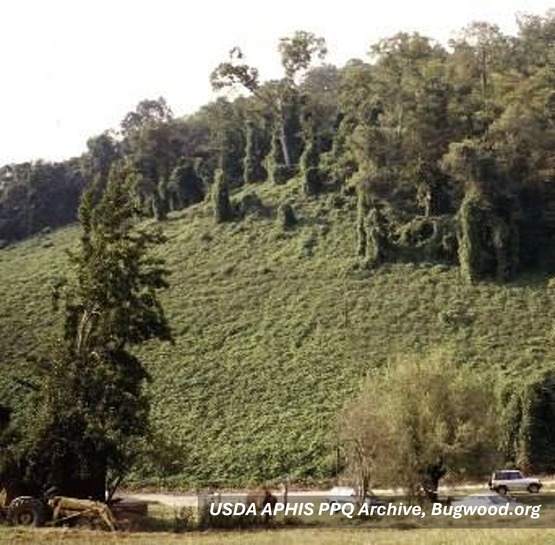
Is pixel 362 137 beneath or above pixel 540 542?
above

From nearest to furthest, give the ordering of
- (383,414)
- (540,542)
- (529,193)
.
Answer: (540,542), (383,414), (529,193)

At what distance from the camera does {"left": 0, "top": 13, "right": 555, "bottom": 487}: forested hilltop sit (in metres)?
44.2

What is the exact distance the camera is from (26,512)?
24609 millimetres

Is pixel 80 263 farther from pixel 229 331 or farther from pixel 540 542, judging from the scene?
pixel 229 331

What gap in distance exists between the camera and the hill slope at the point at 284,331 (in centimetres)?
4369

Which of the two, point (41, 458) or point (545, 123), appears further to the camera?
point (545, 123)

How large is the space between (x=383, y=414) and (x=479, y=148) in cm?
3340

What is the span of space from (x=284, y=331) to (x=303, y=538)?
34.5 m

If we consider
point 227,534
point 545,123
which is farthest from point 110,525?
point 545,123

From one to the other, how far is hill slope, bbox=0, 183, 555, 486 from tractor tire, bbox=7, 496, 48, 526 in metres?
15.2

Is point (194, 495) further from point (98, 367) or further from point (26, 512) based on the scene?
point (26, 512)

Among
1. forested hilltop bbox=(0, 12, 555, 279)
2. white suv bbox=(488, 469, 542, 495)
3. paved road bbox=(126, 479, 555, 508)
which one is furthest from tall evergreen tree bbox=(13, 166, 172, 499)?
white suv bbox=(488, 469, 542, 495)

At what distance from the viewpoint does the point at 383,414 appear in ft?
93.4

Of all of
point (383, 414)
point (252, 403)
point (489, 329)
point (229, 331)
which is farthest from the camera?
point (229, 331)
